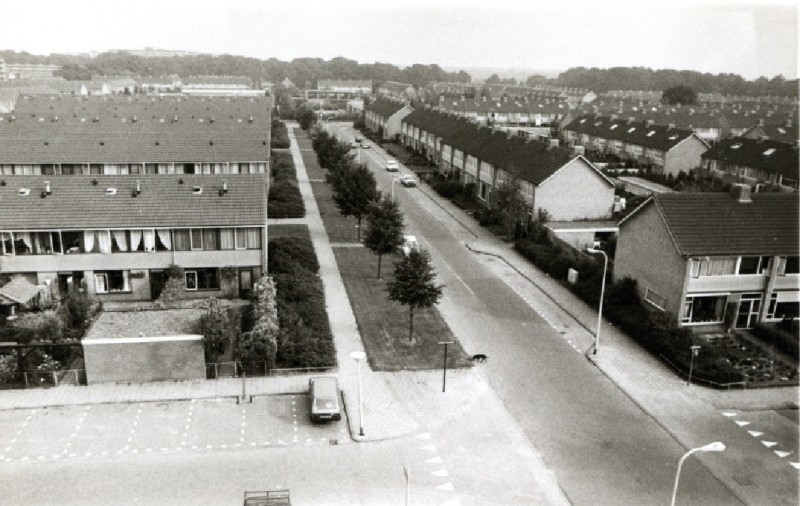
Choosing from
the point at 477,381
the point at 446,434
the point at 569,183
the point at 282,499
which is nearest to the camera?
the point at 282,499

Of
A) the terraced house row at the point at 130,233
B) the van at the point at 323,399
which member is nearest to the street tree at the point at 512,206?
the terraced house row at the point at 130,233

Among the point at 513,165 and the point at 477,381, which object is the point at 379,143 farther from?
the point at 477,381

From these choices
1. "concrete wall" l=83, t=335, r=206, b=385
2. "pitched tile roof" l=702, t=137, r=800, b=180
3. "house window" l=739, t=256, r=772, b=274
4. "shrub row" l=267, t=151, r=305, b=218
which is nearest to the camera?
"concrete wall" l=83, t=335, r=206, b=385

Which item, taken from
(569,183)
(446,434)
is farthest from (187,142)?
(446,434)

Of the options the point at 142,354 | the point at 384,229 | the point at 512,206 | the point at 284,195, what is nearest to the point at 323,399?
the point at 142,354

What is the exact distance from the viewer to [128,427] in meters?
24.8

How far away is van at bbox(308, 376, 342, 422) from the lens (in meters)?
24.9

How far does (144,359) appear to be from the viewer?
2803cm

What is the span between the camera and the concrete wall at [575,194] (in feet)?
170

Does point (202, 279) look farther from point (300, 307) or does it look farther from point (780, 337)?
point (780, 337)

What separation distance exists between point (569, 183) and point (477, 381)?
27.7 m

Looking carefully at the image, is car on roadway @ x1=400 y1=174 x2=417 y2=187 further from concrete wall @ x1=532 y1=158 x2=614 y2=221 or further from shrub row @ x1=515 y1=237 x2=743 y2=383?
shrub row @ x1=515 y1=237 x2=743 y2=383

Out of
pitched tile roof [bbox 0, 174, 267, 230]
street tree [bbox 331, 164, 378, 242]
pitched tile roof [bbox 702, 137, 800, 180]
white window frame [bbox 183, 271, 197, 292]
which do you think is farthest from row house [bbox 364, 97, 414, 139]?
white window frame [bbox 183, 271, 197, 292]

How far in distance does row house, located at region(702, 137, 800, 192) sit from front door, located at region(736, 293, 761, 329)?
32.1m
